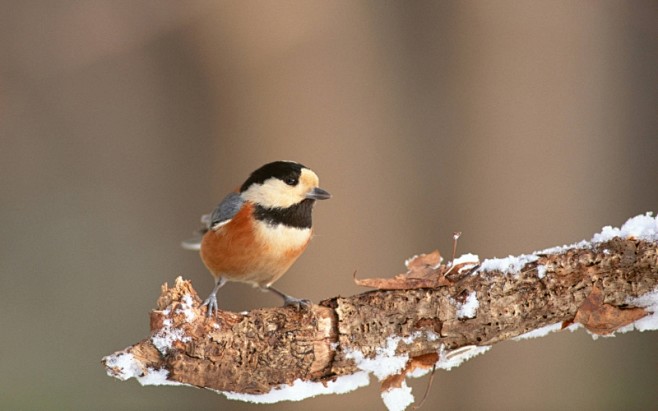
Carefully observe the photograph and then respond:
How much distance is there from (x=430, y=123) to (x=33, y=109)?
2.40 metres

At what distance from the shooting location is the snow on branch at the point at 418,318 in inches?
75.9

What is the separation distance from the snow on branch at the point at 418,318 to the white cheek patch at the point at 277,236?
583 millimetres

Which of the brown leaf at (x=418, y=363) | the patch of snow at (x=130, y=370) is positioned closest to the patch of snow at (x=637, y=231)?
the brown leaf at (x=418, y=363)

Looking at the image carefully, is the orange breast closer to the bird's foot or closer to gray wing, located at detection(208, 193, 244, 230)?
gray wing, located at detection(208, 193, 244, 230)

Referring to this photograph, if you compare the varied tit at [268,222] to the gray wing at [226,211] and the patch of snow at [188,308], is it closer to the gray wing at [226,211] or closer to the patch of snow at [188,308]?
the gray wing at [226,211]

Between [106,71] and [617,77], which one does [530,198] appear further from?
[106,71]

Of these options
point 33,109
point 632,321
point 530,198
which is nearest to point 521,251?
point 530,198

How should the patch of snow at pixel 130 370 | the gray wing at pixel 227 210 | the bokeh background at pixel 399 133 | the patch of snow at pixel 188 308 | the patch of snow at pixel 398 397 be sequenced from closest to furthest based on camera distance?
the patch of snow at pixel 130 370 → the patch of snow at pixel 188 308 → the patch of snow at pixel 398 397 → the gray wing at pixel 227 210 → the bokeh background at pixel 399 133

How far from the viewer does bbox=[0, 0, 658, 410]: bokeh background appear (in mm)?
4070

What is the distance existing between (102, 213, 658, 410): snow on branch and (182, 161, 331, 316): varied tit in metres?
0.58

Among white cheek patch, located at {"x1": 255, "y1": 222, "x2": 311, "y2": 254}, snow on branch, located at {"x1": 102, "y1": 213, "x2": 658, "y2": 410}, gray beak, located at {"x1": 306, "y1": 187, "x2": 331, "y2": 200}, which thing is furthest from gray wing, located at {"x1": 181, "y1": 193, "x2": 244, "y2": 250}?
snow on branch, located at {"x1": 102, "y1": 213, "x2": 658, "y2": 410}

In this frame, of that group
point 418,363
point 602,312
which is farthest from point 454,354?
point 602,312

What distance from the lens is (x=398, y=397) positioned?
6.59 ft

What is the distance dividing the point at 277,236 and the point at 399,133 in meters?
1.73
